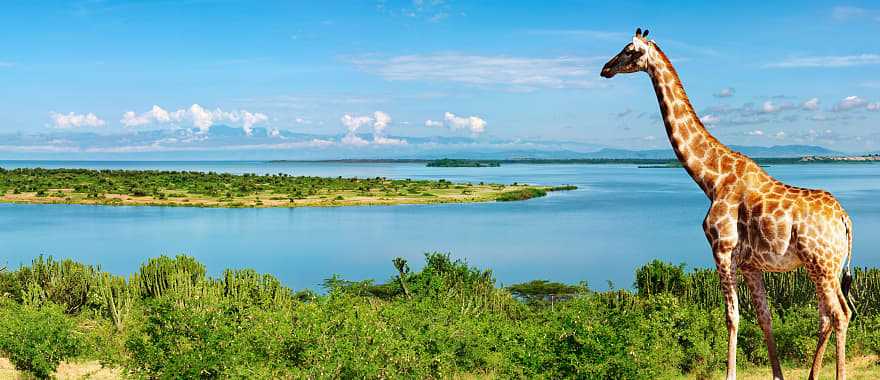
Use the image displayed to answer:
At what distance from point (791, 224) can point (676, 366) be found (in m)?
8.11

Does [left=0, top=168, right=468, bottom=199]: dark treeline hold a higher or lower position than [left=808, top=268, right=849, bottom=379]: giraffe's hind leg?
lower

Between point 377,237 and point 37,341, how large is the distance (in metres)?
39.2

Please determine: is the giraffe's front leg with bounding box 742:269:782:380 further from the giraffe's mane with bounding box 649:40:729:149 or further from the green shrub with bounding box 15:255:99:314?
the green shrub with bounding box 15:255:99:314

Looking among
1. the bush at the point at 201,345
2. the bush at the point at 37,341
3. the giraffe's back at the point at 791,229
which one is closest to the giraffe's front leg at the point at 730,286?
the giraffe's back at the point at 791,229

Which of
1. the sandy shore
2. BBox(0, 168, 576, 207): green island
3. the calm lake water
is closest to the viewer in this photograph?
the calm lake water

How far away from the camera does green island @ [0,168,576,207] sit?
75.9 meters

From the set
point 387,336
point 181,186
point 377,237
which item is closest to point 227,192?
point 181,186

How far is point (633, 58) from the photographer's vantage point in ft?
28.6

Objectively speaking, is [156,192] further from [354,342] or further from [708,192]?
[708,192]

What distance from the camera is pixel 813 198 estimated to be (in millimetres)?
8117

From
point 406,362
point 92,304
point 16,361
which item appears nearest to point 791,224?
point 406,362

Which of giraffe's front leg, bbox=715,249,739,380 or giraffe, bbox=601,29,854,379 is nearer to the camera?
giraffe, bbox=601,29,854,379

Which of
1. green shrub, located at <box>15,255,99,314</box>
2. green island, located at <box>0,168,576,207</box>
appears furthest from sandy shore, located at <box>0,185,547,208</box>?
green shrub, located at <box>15,255,99,314</box>

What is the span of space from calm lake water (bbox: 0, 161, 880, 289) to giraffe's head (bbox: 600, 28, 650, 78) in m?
28.3
